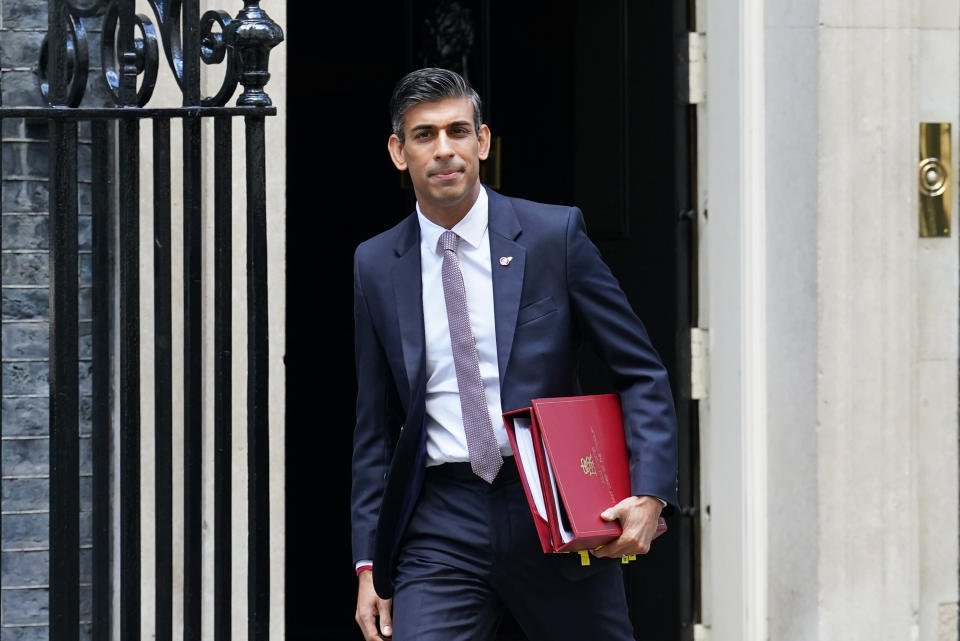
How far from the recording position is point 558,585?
3.12m

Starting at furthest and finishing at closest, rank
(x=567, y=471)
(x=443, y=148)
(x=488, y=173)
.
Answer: (x=488, y=173), (x=443, y=148), (x=567, y=471)

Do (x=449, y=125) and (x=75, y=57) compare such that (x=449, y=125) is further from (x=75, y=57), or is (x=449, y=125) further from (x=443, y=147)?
(x=75, y=57)

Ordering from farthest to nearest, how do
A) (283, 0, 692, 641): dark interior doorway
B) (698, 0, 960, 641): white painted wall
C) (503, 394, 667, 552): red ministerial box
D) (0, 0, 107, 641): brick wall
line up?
(283, 0, 692, 641): dark interior doorway → (698, 0, 960, 641): white painted wall → (0, 0, 107, 641): brick wall → (503, 394, 667, 552): red ministerial box

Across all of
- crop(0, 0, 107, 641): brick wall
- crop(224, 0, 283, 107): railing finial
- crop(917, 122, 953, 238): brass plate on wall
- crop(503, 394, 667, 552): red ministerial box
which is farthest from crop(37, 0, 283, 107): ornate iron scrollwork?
crop(917, 122, 953, 238): brass plate on wall

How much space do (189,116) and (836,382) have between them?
254cm

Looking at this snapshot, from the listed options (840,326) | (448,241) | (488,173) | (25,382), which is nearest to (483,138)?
(448,241)

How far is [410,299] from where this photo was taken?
10.6 ft

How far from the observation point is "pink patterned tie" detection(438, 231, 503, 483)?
3092 mm

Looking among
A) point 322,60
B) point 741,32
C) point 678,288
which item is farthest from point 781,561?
point 322,60

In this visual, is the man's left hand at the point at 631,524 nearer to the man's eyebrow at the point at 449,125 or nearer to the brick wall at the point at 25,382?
the man's eyebrow at the point at 449,125

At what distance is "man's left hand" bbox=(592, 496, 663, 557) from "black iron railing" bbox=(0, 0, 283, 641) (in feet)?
2.81

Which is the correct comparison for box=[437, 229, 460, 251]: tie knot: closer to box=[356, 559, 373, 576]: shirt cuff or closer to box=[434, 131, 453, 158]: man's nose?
box=[434, 131, 453, 158]: man's nose

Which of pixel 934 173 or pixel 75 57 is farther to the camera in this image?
pixel 934 173

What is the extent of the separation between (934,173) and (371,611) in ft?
8.91
